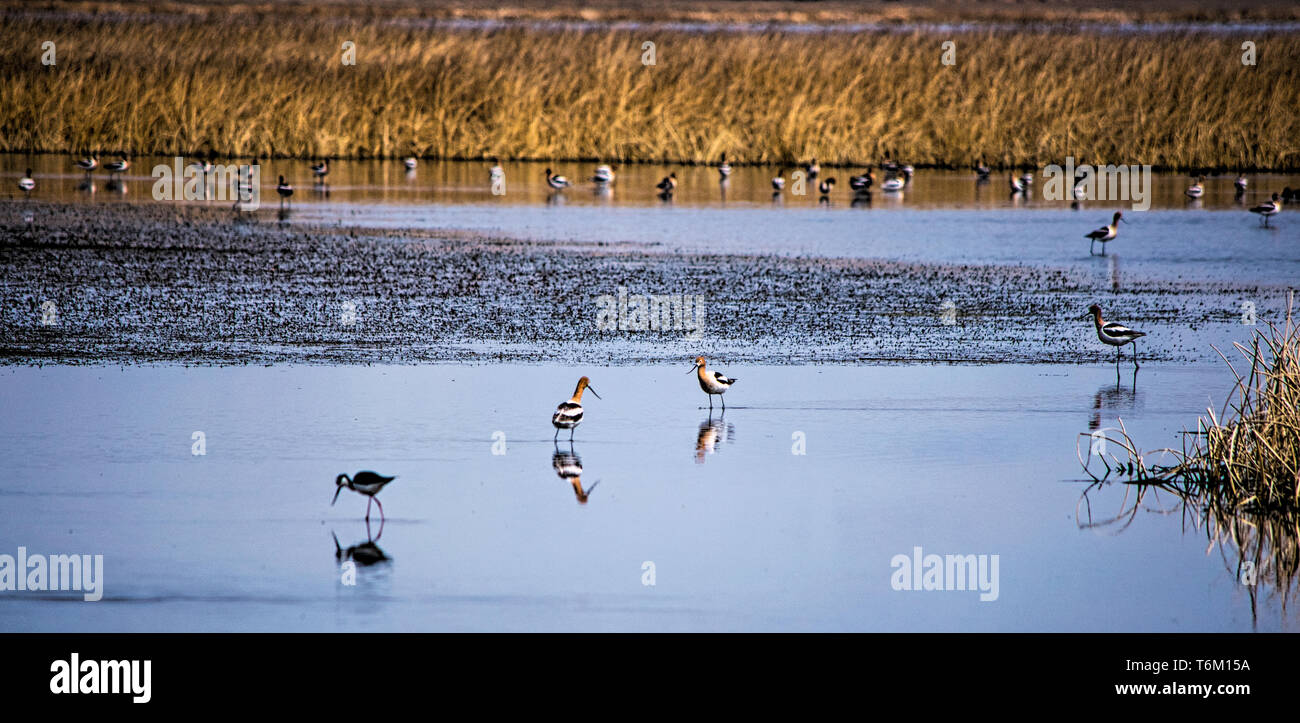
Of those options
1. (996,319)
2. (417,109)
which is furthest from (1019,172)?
(996,319)

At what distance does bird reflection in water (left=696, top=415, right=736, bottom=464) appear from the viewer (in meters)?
10.2

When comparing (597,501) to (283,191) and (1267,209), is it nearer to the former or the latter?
(1267,209)

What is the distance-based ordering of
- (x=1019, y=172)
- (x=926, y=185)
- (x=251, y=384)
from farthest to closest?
(x=1019, y=172), (x=926, y=185), (x=251, y=384)

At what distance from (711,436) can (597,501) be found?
5.95 feet

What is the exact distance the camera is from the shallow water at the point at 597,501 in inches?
286

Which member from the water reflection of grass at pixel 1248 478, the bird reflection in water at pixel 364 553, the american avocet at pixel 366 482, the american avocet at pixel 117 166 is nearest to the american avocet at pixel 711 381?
the water reflection of grass at pixel 1248 478

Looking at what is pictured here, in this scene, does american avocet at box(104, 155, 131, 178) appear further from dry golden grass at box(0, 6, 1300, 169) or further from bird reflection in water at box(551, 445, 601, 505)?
bird reflection in water at box(551, 445, 601, 505)

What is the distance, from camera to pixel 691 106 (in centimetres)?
3300

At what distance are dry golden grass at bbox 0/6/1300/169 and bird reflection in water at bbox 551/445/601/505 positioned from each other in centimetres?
2289

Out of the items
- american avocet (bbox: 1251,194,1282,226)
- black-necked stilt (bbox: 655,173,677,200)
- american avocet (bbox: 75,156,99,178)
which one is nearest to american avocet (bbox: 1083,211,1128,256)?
american avocet (bbox: 1251,194,1282,226)
